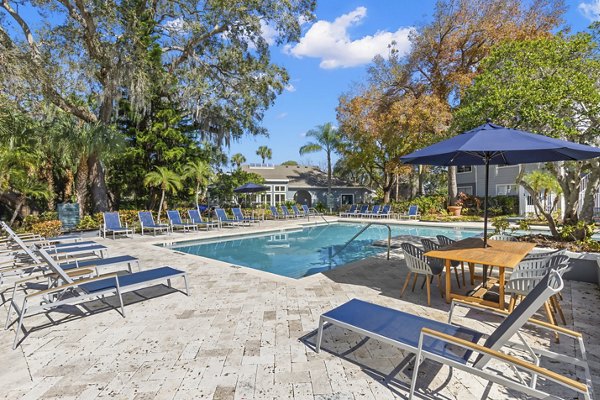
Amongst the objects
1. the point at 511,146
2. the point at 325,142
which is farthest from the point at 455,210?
the point at 511,146

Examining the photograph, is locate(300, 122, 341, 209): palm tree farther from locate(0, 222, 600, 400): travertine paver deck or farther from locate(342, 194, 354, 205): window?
locate(0, 222, 600, 400): travertine paver deck

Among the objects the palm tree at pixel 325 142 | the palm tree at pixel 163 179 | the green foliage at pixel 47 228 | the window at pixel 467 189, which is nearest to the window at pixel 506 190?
the window at pixel 467 189

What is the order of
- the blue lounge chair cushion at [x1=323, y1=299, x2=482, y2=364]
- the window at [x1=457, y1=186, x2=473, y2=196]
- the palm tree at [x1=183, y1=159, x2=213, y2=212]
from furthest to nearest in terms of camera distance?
the window at [x1=457, y1=186, x2=473, y2=196] → the palm tree at [x1=183, y1=159, x2=213, y2=212] → the blue lounge chair cushion at [x1=323, y1=299, x2=482, y2=364]

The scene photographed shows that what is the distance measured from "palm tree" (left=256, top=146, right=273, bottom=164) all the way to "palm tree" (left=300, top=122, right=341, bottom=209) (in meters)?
26.2

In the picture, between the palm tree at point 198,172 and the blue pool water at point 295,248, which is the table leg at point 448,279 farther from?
the palm tree at point 198,172

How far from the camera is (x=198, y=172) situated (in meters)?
18.3

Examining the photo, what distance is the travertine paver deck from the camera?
8.82ft

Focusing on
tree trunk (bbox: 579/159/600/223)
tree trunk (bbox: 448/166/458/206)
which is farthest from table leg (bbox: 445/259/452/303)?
tree trunk (bbox: 448/166/458/206)

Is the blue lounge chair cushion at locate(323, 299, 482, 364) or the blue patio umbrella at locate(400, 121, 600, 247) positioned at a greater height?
the blue patio umbrella at locate(400, 121, 600, 247)

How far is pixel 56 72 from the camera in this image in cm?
1351

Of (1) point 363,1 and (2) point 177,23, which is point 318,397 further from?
(2) point 177,23

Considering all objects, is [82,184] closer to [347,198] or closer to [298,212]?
[298,212]

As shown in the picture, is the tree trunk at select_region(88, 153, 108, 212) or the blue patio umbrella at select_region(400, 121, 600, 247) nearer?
the blue patio umbrella at select_region(400, 121, 600, 247)

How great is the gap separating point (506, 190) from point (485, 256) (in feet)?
76.1
